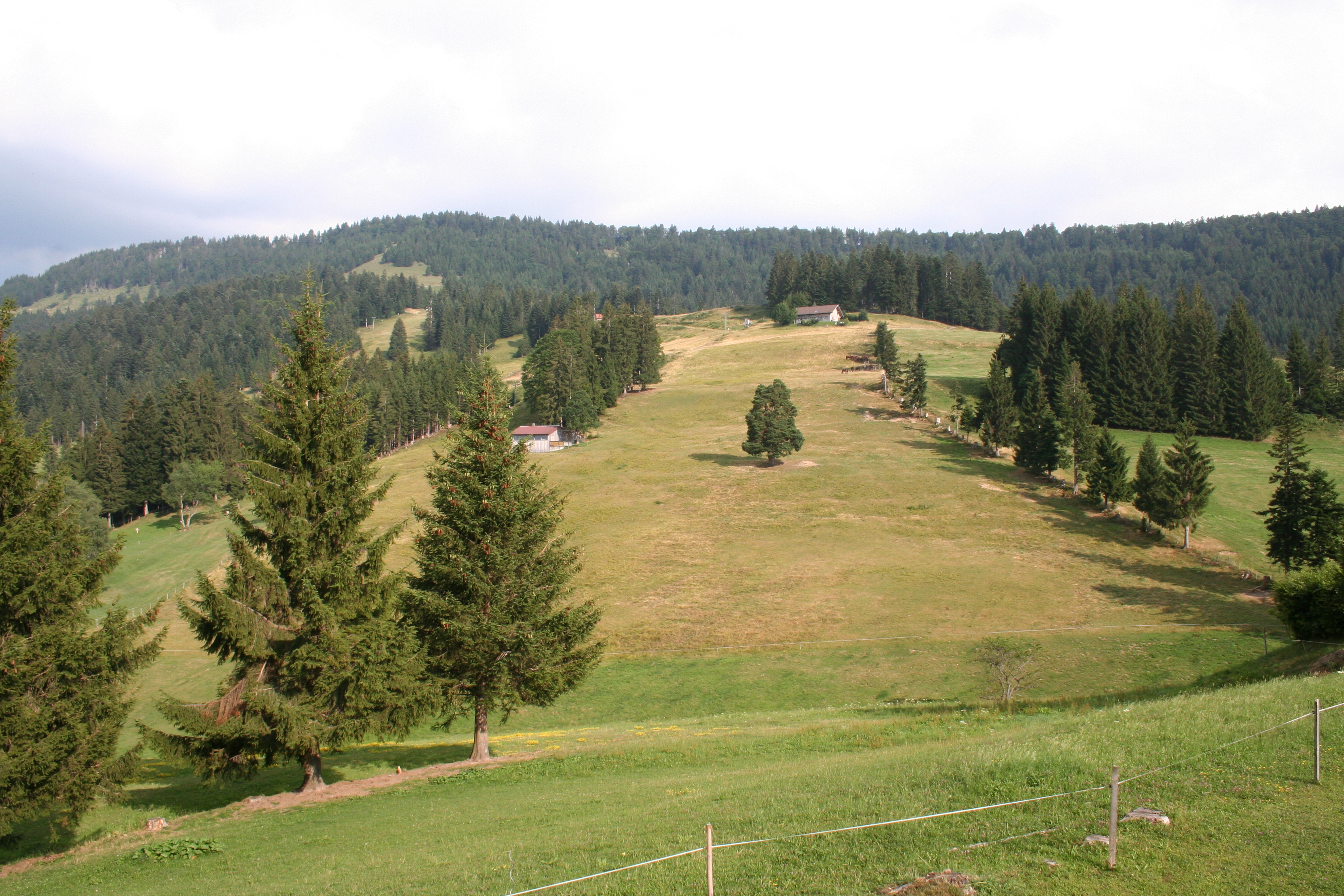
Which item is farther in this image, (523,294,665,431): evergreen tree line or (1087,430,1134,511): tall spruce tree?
(523,294,665,431): evergreen tree line

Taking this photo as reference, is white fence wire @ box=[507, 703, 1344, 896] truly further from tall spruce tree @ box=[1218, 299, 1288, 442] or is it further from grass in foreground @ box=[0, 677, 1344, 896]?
tall spruce tree @ box=[1218, 299, 1288, 442]

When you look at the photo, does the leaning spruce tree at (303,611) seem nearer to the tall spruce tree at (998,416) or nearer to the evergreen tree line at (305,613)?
the evergreen tree line at (305,613)

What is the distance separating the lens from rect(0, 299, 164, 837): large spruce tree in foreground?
1603 cm

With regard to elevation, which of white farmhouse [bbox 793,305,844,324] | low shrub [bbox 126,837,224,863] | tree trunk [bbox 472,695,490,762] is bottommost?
tree trunk [bbox 472,695,490,762]

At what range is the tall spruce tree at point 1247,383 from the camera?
84.8 meters

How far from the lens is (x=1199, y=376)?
88.8 metres

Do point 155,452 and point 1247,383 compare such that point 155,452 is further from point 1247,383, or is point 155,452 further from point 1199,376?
point 1247,383

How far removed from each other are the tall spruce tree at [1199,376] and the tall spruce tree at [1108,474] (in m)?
32.1

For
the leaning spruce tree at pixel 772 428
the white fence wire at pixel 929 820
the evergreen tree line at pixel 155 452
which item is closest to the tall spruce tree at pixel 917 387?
the leaning spruce tree at pixel 772 428

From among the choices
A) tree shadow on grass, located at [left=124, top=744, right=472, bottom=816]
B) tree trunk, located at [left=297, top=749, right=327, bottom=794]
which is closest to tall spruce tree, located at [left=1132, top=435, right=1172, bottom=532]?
tree shadow on grass, located at [left=124, top=744, right=472, bottom=816]

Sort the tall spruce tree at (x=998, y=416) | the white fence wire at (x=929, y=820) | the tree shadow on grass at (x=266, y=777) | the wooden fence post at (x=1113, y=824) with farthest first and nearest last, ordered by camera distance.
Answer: the tall spruce tree at (x=998, y=416) → the tree shadow on grass at (x=266, y=777) → the white fence wire at (x=929, y=820) → the wooden fence post at (x=1113, y=824)

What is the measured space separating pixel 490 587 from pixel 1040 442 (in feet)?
202

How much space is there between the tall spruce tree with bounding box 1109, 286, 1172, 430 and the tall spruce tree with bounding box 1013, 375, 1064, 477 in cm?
2119

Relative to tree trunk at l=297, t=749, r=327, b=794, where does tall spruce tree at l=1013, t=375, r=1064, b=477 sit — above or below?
above
